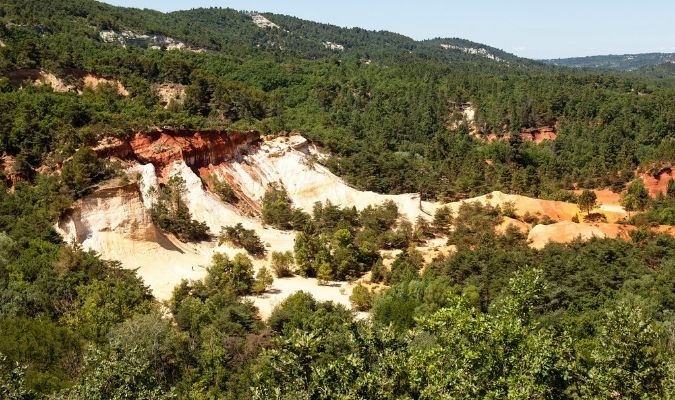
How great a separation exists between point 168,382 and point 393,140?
71.8 m

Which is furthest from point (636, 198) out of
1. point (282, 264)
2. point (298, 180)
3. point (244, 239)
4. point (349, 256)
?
point (244, 239)

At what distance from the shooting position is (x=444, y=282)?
3469 cm

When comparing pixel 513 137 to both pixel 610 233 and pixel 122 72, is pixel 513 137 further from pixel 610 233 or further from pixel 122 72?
pixel 122 72

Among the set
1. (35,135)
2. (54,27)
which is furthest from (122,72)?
(35,135)

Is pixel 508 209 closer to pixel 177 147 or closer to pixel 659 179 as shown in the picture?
pixel 177 147

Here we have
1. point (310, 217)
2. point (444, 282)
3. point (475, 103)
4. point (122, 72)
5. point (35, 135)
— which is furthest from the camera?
point (475, 103)

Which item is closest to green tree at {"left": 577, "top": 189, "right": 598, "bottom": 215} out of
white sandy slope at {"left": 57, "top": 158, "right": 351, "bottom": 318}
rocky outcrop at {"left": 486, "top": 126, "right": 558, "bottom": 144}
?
white sandy slope at {"left": 57, "top": 158, "right": 351, "bottom": 318}

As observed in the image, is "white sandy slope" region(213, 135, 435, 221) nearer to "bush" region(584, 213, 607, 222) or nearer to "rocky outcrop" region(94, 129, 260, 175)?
"rocky outcrop" region(94, 129, 260, 175)

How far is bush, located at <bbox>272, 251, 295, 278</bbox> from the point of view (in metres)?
42.6

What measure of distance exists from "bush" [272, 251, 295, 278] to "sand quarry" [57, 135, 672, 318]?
0.87 meters

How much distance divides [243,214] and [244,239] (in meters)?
6.29

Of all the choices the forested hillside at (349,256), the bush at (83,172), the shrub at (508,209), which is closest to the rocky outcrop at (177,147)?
the forested hillside at (349,256)

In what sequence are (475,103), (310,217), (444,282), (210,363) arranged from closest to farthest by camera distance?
1. (210,363)
2. (444,282)
3. (310,217)
4. (475,103)

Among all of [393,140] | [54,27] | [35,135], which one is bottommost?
[393,140]
